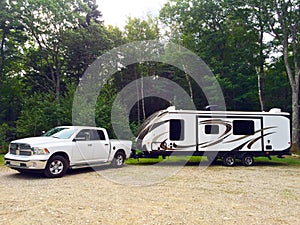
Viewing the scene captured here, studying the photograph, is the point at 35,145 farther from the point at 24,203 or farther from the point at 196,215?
the point at 196,215

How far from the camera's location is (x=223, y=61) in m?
23.6

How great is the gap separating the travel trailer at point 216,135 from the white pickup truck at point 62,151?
1.88m

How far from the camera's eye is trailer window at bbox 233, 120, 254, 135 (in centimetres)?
1209

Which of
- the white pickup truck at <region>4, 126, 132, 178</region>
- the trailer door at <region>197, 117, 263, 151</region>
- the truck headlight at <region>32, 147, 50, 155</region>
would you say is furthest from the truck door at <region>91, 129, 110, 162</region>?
the trailer door at <region>197, 117, 263, 151</region>

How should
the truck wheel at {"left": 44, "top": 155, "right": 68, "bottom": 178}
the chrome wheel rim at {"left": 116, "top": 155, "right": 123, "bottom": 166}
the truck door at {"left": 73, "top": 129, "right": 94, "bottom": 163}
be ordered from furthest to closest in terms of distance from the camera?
the chrome wheel rim at {"left": 116, "top": 155, "right": 123, "bottom": 166}
the truck door at {"left": 73, "top": 129, "right": 94, "bottom": 163}
the truck wheel at {"left": 44, "top": 155, "right": 68, "bottom": 178}

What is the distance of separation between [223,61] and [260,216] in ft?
66.8

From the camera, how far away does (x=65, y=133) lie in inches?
363

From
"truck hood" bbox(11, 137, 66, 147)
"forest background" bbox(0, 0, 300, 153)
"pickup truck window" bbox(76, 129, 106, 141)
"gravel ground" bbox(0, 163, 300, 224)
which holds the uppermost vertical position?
"forest background" bbox(0, 0, 300, 153)

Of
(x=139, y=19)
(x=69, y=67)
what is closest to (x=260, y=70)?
(x=139, y=19)

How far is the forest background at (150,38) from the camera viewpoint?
19.9 meters

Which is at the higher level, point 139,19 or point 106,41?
point 139,19

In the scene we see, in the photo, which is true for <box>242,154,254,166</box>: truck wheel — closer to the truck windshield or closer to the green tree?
the truck windshield

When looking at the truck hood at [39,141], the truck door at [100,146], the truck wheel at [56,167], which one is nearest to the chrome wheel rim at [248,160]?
the truck door at [100,146]

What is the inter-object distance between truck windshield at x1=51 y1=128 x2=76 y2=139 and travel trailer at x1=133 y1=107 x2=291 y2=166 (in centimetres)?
356
